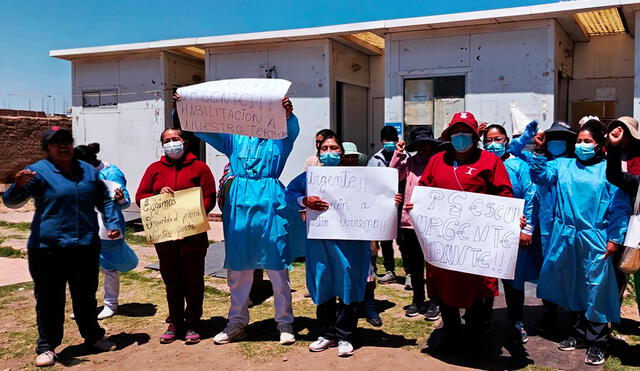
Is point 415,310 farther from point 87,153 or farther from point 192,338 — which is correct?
point 87,153

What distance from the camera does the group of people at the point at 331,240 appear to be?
12.9 ft

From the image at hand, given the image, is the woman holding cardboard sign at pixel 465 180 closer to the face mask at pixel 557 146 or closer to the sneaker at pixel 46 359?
the face mask at pixel 557 146

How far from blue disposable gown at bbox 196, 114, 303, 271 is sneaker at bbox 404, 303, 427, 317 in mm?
1434

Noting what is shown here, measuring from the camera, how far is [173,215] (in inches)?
172

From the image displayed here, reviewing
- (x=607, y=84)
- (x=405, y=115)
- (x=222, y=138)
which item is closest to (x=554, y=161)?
(x=222, y=138)

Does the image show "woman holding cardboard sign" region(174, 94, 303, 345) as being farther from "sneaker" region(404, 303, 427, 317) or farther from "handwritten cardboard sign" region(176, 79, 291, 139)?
"sneaker" region(404, 303, 427, 317)

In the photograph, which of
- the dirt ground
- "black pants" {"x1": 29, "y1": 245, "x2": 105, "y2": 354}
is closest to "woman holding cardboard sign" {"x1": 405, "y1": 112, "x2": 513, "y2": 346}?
the dirt ground

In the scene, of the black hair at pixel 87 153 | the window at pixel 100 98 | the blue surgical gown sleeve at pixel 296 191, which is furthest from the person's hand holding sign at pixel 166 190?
the window at pixel 100 98

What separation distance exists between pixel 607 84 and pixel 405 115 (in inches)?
167

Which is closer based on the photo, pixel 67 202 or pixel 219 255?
pixel 67 202

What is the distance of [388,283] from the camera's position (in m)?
6.50

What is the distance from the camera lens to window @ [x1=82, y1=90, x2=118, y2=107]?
13883 millimetres

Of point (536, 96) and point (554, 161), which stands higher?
point (536, 96)

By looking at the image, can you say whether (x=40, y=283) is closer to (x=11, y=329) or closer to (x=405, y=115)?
(x=11, y=329)
